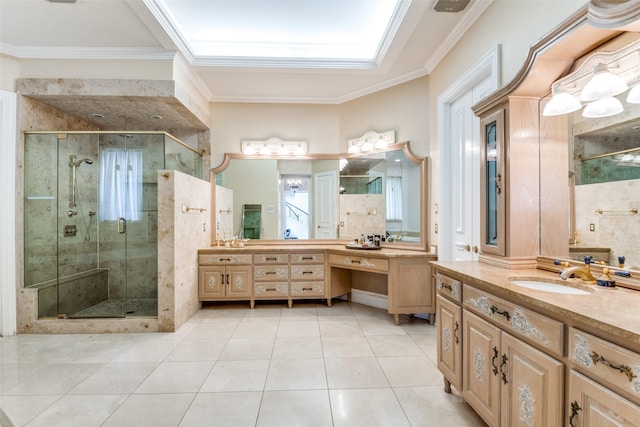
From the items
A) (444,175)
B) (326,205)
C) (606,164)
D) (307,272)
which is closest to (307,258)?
(307,272)

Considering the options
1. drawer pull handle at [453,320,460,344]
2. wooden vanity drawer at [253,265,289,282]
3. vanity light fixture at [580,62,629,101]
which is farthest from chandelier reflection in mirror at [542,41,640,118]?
wooden vanity drawer at [253,265,289,282]

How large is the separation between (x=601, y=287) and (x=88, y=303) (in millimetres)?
4882

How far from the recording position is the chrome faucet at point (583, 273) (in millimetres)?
1369

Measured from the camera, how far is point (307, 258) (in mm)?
3793

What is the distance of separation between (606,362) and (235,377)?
216 cm

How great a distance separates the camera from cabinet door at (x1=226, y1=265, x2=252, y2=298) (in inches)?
147

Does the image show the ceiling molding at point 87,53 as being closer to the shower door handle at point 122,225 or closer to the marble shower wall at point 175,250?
the marble shower wall at point 175,250

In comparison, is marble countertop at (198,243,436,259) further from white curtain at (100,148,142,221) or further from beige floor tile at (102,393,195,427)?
beige floor tile at (102,393,195,427)

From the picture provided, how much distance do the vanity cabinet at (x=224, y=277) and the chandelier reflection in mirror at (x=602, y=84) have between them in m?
3.39

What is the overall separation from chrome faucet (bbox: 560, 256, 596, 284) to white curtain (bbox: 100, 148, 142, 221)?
4210mm

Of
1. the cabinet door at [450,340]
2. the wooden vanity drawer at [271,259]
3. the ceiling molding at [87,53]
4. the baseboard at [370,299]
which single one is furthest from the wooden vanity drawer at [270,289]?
the ceiling molding at [87,53]

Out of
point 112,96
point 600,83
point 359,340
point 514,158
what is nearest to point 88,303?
point 112,96

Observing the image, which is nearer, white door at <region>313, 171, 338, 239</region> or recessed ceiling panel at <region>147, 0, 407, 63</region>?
recessed ceiling panel at <region>147, 0, 407, 63</region>

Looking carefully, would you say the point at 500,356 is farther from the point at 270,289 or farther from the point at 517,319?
the point at 270,289
